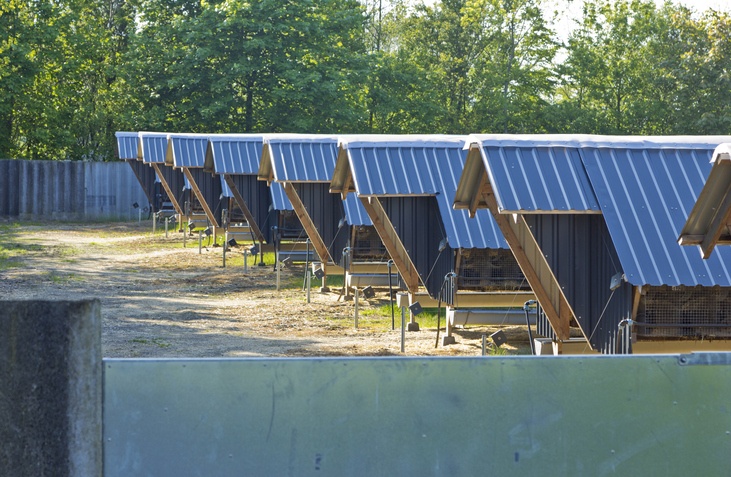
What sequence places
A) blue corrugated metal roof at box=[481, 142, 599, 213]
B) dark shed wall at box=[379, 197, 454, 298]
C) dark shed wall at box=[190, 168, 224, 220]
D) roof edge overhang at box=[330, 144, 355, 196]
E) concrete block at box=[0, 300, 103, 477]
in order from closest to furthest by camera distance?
concrete block at box=[0, 300, 103, 477]
blue corrugated metal roof at box=[481, 142, 599, 213]
dark shed wall at box=[379, 197, 454, 298]
roof edge overhang at box=[330, 144, 355, 196]
dark shed wall at box=[190, 168, 224, 220]

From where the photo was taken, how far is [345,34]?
151 feet

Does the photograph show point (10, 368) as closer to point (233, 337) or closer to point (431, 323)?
point (233, 337)

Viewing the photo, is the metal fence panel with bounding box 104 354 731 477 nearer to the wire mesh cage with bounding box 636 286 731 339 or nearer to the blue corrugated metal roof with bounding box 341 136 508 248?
the wire mesh cage with bounding box 636 286 731 339

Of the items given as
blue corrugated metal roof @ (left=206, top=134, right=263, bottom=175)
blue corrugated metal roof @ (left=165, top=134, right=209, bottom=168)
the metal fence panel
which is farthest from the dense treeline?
the metal fence panel

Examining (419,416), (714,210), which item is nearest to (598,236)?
(714,210)

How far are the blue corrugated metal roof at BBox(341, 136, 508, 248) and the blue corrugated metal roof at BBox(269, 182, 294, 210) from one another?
6.03 meters

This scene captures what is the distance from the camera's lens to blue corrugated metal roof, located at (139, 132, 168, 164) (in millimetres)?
33406

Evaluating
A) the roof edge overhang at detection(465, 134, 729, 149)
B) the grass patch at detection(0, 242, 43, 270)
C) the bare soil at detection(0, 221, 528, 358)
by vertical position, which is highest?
the roof edge overhang at detection(465, 134, 729, 149)

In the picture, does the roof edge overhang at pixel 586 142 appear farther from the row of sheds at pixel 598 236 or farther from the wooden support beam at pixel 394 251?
the wooden support beam at pixel 394 251

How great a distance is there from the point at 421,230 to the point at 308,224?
507 centimetres

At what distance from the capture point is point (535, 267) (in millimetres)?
11820

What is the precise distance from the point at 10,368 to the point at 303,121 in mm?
37102

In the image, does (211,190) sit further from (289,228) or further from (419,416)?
(419,416)

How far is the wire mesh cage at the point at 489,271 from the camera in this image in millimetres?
14344
